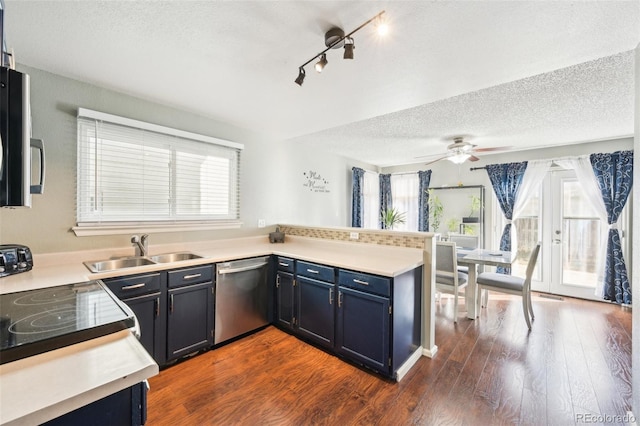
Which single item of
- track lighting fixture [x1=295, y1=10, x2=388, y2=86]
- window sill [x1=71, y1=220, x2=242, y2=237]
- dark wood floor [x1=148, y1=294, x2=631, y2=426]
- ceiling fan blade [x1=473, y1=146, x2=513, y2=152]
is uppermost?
ceiling fan blade [x1=473, y1=146, x2=513, y2=152]

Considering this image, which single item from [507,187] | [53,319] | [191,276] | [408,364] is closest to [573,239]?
[507,187]

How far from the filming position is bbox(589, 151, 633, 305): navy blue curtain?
373cm

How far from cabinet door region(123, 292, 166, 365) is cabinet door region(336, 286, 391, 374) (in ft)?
4.82

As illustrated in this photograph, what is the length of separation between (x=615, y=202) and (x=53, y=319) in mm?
5916

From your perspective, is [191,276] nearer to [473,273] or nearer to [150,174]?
[150,174]

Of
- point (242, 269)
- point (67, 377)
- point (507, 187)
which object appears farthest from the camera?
point (507, 187)

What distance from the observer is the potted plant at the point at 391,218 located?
5551 mm

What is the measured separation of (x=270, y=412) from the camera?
177 cm

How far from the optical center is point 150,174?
2.65 meters

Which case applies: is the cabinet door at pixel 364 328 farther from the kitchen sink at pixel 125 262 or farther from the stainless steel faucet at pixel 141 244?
the stainless steel faucet at pixel 141 244

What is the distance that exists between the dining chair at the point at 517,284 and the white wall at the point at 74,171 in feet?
8.59

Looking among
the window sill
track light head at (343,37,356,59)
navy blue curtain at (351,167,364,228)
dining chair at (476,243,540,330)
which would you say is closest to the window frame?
the window sill

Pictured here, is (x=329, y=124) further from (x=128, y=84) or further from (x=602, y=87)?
(x=602, y=87)

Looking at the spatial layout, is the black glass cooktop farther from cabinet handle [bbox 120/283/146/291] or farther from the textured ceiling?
the textured ceiling
